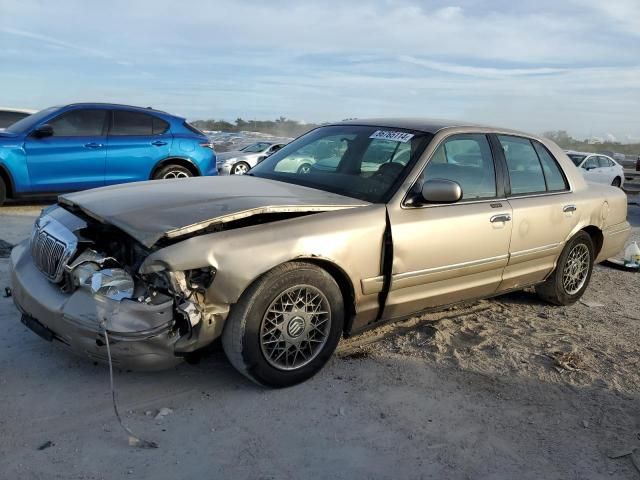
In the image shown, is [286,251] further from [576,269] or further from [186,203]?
[576,269]

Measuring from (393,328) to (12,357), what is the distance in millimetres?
2638

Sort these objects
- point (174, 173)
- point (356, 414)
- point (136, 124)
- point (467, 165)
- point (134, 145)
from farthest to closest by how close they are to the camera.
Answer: point (174, 173)
point (136, 124)
point (134, 145)
point (467, 165)
point (356, 414)

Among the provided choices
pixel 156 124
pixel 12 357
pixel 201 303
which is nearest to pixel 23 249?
pixel 12 357

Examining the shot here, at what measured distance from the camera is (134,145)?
29.2 ft

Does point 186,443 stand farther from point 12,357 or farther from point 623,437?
point 623,437

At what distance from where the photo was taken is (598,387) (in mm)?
3707

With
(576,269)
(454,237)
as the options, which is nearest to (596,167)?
(576,269)

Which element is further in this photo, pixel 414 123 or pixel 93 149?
pixel 93 149

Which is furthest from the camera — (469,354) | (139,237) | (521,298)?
(521,298)

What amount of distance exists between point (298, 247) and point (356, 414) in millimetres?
977

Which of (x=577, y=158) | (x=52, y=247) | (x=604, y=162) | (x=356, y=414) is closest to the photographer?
(x=356, y=414)

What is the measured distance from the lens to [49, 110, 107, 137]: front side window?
337 inches

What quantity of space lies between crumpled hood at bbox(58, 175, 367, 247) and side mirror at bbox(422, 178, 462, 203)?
44 centimetres

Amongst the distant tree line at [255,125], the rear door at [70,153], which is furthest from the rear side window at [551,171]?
the distant tree line at [255,125]
